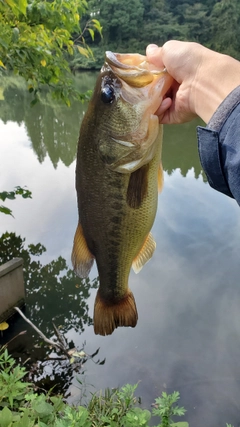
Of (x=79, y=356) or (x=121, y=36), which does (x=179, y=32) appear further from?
(x=79, y=356)

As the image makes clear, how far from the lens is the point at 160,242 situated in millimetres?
6695

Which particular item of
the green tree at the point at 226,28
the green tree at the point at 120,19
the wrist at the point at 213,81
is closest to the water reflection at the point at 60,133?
the green tree at the point at 120,19

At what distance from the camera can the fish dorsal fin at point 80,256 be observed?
168 centimetres

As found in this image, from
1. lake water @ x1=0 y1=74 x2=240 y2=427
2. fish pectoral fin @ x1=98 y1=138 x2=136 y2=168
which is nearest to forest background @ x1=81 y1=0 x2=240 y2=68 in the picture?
lake water @ x1=0 y1=74 x2=240 y2=427

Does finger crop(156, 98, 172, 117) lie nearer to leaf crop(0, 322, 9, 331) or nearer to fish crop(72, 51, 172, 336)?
fish crop(72, 51, 172, 336)

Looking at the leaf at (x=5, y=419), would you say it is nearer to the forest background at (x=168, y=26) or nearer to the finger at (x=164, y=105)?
the finger at (x=164, y=105)

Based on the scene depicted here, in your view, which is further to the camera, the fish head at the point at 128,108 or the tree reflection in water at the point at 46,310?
the tree reflection in water at the point at 46,310

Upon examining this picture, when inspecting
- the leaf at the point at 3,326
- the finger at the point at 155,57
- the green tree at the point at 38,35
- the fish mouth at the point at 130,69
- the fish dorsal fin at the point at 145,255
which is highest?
the green tree at the point at 38,35

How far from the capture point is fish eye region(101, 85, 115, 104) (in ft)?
4.55

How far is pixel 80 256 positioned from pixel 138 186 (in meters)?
0.47

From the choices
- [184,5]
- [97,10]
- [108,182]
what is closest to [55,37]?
[108,182]

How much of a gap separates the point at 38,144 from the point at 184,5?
26.9 metres

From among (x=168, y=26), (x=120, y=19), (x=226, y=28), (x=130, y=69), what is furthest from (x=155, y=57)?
(x=226, y=28)

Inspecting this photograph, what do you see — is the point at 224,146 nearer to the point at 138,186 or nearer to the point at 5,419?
the point at 138,186
